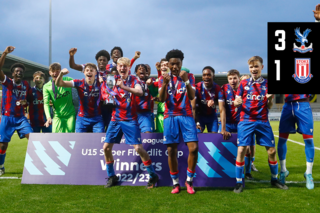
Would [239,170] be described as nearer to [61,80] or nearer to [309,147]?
[309,147]

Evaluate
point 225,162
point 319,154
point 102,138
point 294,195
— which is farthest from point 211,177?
point 319,154

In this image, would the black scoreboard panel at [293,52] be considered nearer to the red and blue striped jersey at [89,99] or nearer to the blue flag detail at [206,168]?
the blue flag detail at [206,168]

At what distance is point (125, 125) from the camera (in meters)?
4.48

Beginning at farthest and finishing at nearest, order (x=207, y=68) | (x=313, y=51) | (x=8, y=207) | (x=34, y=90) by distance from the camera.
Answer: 1. (x=34, y=90)
2. (x=313, y=51)
3. (x=207, y=68)
4. (x=8, y=207)

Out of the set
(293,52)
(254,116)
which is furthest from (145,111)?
(293,52)

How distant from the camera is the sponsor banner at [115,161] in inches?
185

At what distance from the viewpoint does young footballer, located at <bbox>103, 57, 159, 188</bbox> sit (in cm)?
447

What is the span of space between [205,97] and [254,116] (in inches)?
51.0

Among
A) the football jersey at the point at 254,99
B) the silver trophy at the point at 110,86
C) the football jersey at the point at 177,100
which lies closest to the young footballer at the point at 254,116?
the football jersey at the point at 254,99

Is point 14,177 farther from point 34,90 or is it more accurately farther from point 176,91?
point 176,91

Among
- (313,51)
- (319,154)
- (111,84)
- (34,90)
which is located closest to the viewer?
(111,84)

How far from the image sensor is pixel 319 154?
8188 millimetres

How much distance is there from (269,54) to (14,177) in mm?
6041

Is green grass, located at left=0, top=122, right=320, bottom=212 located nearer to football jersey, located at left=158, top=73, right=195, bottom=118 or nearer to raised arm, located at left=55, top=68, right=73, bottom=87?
football jersey, located at left=158, top=73, right=195, bottom=118
